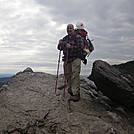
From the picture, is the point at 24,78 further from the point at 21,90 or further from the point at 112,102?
the point at 112,102

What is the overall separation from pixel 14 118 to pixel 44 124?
4.95 feet

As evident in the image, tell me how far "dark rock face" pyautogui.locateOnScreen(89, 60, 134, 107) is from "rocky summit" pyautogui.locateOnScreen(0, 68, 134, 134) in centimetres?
107

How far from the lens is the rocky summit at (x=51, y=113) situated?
7993 millimetres

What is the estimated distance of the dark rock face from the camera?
11156 millimetres

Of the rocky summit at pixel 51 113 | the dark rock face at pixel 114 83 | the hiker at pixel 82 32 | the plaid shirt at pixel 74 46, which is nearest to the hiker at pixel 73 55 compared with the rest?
the plaid shirt at pixel 74 46

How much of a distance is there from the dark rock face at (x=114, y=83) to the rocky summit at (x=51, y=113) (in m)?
1.07

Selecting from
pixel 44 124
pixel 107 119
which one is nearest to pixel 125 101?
pixel 107 119

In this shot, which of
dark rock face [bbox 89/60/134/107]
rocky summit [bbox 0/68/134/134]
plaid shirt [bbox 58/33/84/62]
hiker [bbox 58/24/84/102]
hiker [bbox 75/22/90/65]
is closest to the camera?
rocky summit [bbox 0/68/134/134]

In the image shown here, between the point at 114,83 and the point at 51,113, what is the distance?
4.63m

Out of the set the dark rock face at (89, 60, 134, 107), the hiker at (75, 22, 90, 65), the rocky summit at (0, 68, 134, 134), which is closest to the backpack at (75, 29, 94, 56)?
the hiker at (75, 22, 90, 65)

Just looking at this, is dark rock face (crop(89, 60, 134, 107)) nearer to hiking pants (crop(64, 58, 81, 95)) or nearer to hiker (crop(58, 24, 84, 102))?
hiking pants (crop(64, 58, 81, 95))

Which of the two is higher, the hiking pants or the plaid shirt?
the plaid shirt

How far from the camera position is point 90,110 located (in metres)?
10.4

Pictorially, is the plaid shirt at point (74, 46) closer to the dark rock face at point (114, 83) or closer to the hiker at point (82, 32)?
the hiker at point (82, 32)
